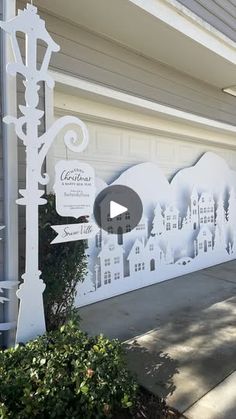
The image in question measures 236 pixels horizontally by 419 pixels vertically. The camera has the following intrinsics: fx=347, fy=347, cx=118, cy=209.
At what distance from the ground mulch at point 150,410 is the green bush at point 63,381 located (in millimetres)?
85

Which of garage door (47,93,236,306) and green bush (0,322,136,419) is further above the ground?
garage door (47,93,236,306)

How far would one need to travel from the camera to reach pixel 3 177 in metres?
2.59

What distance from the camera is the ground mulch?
2.03 m

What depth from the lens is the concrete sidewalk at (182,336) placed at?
228cm

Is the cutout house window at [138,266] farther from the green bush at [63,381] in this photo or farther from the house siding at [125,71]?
the green bush at [63,381]

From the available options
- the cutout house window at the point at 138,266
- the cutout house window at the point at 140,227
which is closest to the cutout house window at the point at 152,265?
the cutout house window at the point at 138,266

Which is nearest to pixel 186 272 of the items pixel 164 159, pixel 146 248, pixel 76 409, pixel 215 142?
pixel 146 248

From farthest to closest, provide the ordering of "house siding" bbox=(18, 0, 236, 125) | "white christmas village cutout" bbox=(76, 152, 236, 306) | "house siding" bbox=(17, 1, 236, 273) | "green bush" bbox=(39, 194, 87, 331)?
"white christmas village cutout" bbox=(76, 152, 236, 306) < "house siding" bbox=(18, 0, 236, 125) < "house siding" bbox=(17, 1, 236, 273) < "green bush" bbox=(39, 194, 87, 331)

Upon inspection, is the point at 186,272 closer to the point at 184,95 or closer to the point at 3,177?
the point at 184,95

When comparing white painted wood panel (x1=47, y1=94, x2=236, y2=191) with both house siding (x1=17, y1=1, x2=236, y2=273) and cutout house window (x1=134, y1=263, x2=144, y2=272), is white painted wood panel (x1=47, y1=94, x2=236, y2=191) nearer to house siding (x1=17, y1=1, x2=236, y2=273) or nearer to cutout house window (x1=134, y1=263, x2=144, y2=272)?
house siding (x1=17, y1=1, x2=236, y2=273)

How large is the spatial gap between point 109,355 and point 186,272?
3.48 m
